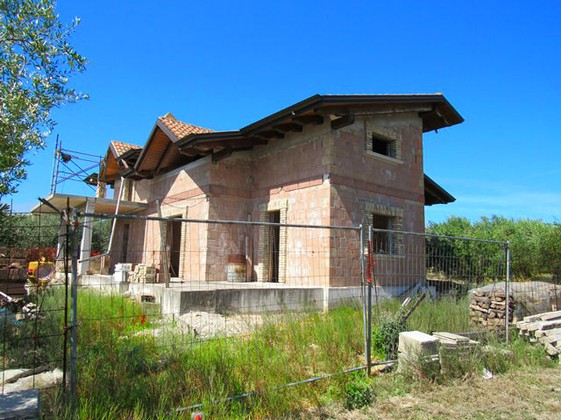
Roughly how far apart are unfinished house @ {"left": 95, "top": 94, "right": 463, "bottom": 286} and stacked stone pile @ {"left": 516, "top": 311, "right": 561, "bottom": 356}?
11.5 feet

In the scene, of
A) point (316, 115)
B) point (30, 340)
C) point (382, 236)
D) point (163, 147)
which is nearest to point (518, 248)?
point (382, 236)

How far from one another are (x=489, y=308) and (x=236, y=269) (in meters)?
6.91

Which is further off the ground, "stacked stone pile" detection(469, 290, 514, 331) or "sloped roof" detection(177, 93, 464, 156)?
"sloped roof" detection(177, 93, 464, 156)

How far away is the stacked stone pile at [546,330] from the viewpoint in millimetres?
6348

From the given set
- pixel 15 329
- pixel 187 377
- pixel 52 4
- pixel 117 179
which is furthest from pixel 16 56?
pixel 117 179

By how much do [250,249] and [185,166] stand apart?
3.83 m

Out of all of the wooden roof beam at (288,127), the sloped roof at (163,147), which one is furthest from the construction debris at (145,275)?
the wooden roof beam at (288,127)

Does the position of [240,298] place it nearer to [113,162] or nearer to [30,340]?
[30,340]

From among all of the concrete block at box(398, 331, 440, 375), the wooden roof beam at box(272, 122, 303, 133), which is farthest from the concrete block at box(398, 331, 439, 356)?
the wooden roof beam at box(272, 122, 303, 133)

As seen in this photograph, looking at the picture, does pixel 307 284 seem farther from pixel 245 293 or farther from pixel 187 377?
pixel 187 377

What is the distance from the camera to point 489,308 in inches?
299

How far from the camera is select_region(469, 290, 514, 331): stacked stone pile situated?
738 cm

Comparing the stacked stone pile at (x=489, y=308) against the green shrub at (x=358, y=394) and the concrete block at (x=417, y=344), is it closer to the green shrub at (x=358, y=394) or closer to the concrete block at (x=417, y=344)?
the concrete block at (x=417, y=344)

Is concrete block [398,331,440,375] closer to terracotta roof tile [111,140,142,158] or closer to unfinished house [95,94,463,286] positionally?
unfinished house [95,94,463,286]
